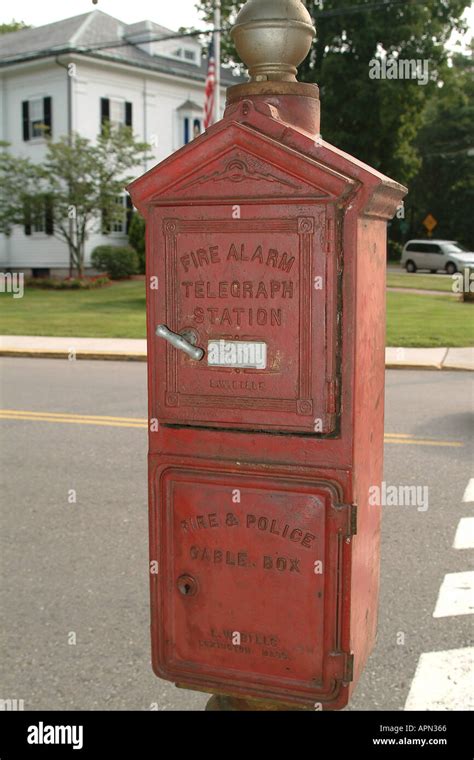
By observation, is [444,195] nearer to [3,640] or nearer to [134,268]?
[134,268]

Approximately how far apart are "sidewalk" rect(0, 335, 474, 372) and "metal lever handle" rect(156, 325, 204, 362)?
29.5 ft

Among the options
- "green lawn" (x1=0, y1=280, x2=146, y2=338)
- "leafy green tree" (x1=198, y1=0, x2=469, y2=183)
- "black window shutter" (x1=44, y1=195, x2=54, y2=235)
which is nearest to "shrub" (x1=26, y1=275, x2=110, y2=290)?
"green lawn" (x1=0, y1=280, x2=146, y2=338)

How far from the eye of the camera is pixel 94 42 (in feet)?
93.2

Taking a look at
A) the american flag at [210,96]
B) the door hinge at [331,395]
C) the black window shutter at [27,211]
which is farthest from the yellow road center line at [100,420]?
the black window shutter at [27,211]

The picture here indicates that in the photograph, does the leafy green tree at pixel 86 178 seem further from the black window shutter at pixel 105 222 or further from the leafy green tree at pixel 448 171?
the leafy green tree at pixel 448 171

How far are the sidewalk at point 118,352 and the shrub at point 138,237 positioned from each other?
45.3ft

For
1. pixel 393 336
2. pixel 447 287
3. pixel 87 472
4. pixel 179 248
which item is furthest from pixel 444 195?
pixel 179 248

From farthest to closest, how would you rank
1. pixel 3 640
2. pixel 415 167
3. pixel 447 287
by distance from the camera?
pixel 415 167 < pixel 447 287 < pixel 3 640

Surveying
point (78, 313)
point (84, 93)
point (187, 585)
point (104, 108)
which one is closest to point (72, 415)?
point (187, 585)

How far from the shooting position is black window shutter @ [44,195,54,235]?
2603 cm

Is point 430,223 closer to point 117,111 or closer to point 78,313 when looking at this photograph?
point 117,111

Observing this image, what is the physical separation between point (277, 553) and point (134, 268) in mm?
25545

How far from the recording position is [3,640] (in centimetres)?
352

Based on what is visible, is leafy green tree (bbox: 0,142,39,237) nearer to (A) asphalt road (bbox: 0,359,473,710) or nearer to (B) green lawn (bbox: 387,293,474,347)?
(B) green lawn (bbox: 387,293,474,347)
